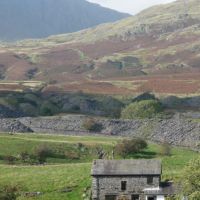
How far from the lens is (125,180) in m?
54.8

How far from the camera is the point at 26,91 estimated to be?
16438cm

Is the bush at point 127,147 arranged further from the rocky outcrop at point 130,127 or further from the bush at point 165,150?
the rocky outcrop at point 130,127

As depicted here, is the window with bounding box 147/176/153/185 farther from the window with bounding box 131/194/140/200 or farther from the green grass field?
the green grass field

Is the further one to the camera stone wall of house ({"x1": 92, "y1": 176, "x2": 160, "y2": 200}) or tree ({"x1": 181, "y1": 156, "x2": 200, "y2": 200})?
stone wall of house ({"x1": 92, "y1": 176, "x2": 160, "y2": 200})

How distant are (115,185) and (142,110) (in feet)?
213

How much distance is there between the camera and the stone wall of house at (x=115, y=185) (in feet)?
179

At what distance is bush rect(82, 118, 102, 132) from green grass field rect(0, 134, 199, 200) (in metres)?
10.9

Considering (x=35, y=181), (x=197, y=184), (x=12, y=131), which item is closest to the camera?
(x=197, y=184)

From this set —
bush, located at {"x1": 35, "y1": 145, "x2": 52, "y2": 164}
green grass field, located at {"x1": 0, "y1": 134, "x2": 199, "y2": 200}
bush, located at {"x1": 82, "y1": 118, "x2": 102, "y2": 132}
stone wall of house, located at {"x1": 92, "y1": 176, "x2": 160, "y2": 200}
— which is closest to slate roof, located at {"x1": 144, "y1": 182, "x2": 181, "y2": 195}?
stone wall of house, located at {"x1": 92, "y1": 176, "x2": 160, "y2": 200}

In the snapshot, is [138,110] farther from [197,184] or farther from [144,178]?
[197,184]

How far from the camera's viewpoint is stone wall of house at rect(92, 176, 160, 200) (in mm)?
54562

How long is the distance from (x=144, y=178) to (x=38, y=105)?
306 ft

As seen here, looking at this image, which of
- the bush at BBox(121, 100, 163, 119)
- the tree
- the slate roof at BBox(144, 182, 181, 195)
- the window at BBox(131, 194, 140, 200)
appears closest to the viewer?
the tree

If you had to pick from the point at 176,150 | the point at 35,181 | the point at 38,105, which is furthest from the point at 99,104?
the point at 35,181
